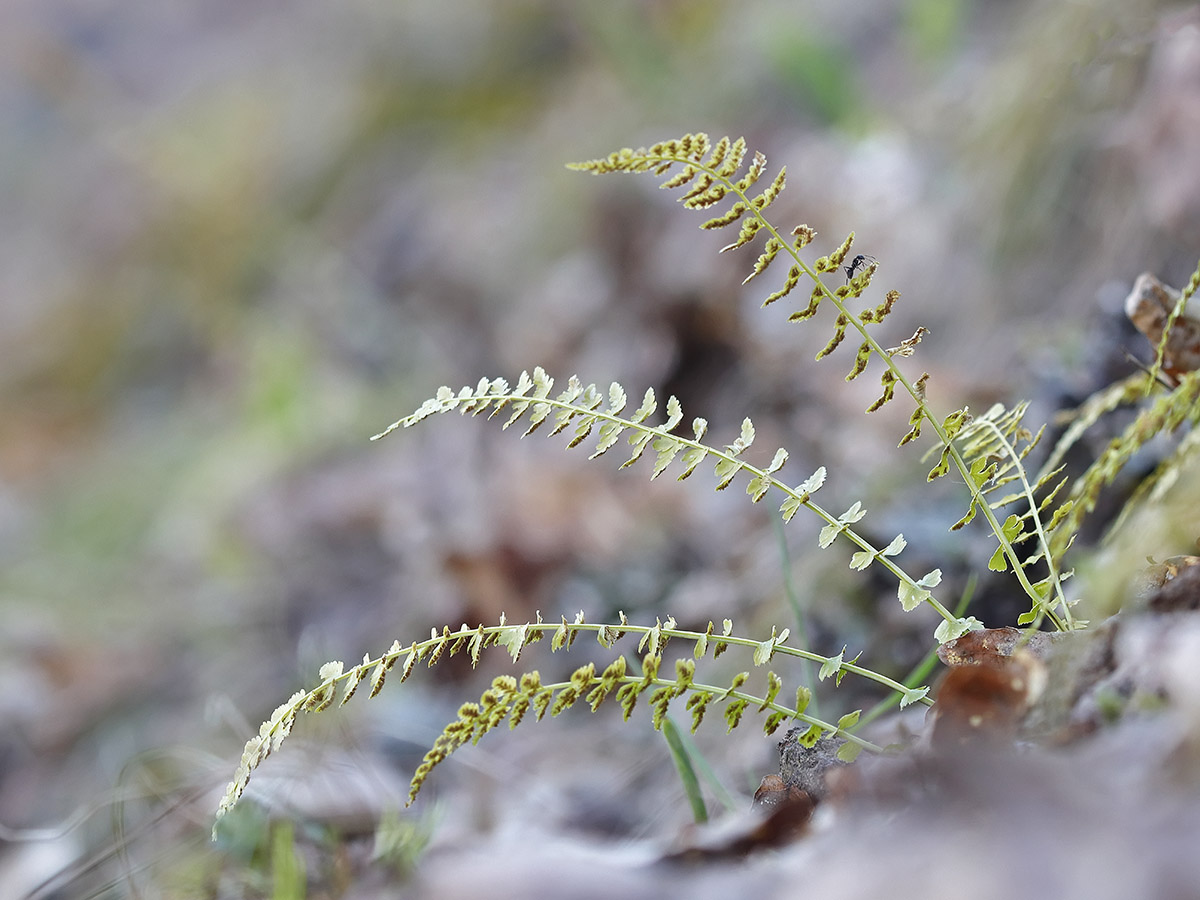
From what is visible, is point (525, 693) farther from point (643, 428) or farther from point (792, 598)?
point (792, 598)

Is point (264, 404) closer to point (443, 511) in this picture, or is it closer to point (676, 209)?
point (443, 511)

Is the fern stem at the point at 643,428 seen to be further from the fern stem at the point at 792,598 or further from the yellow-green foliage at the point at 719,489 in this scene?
the fern stem at the point at 792,598

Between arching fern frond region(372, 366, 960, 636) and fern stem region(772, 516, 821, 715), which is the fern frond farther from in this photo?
fern stem region(772, 516, 821, 715)


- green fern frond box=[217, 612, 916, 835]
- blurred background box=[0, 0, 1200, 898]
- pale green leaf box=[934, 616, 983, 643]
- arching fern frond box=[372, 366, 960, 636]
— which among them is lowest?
pale green leaf box=[934, 616, 983, 643]

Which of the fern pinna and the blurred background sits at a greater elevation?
the blurred background

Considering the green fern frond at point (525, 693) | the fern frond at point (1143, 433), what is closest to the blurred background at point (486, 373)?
the green fern frond at point (525, 693)

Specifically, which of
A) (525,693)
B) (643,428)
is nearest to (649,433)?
(643,428)

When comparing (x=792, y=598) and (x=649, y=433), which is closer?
(x=649, y=433)

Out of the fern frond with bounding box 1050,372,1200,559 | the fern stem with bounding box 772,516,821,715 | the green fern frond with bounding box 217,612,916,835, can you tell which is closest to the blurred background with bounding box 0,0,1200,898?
the fern stem with bounding box 772,516,821,715
